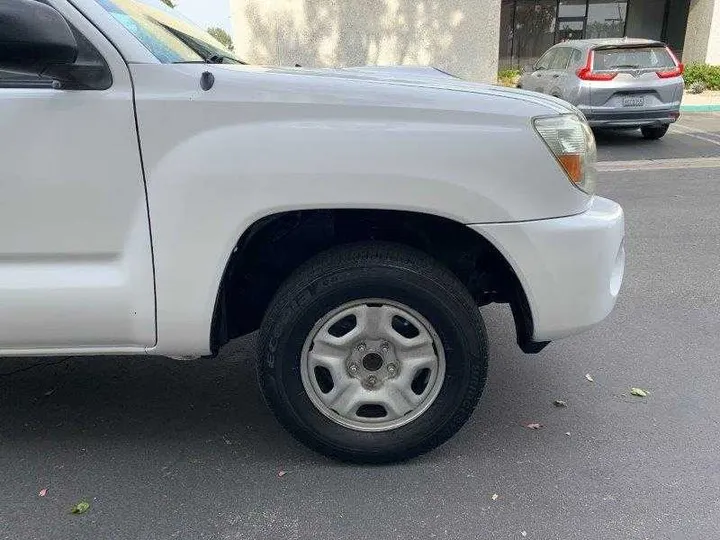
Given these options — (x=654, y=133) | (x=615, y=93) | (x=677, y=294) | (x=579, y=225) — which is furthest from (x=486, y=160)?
(x=654, y=133)

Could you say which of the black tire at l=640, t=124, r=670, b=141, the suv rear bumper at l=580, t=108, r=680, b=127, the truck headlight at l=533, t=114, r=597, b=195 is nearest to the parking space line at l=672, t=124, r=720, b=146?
the black tire at l=640, t=124, r=670, b=141

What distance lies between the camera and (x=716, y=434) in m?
2.83

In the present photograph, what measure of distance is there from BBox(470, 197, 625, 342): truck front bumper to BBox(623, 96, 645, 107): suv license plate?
884 centimetres

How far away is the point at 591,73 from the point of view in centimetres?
1040

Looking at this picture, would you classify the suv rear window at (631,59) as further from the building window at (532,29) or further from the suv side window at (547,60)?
the building window at (532,29)

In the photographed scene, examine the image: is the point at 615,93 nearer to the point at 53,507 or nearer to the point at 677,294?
the point at 677,294

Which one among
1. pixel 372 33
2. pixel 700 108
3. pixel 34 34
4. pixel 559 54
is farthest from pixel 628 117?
pixel 34 34

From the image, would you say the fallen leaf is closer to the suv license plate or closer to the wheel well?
the wheel well

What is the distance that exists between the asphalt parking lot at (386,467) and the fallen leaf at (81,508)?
0.02m

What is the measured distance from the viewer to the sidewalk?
1541 centimetres

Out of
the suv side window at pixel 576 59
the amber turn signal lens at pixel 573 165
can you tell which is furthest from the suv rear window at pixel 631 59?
the amber turn signal lens at pixel 573 165

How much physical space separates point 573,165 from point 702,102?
16232 mm

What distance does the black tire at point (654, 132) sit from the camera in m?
11.1

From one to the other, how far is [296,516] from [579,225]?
150 centimetres
